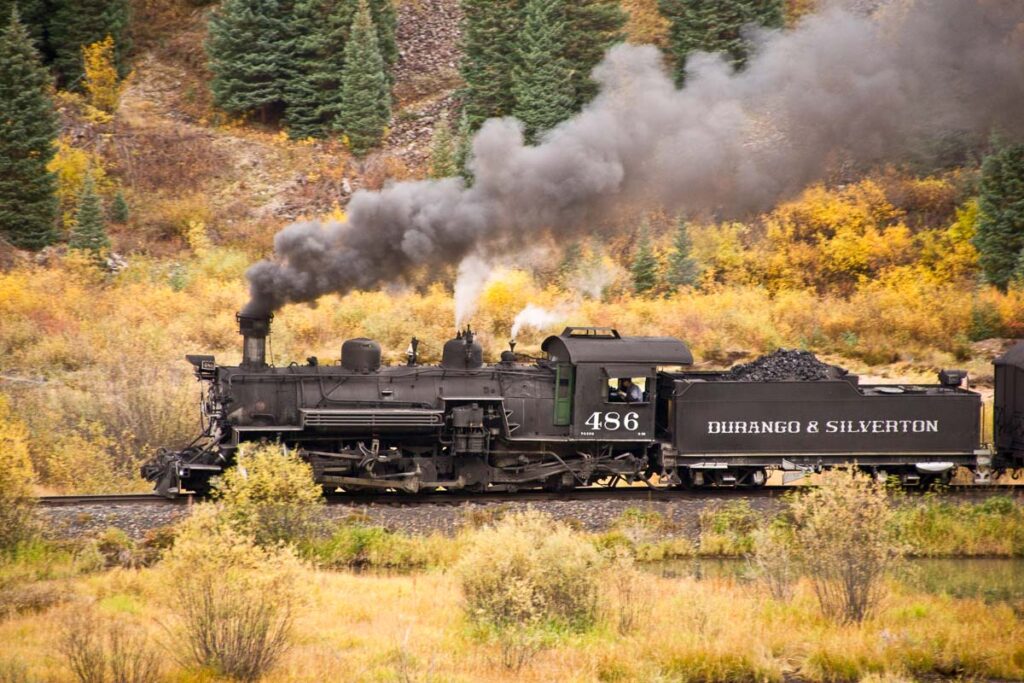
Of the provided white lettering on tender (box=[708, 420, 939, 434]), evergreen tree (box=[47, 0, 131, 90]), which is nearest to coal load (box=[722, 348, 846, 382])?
white lettering on tender (box=[708, 420, 939, 434])

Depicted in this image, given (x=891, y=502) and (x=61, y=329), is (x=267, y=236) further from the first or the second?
(x=891, y=502)

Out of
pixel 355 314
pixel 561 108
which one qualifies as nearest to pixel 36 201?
pixel 355 314

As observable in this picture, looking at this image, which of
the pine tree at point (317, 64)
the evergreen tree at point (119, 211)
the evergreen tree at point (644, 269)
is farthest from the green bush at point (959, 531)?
the pine tree at point (317, 64)

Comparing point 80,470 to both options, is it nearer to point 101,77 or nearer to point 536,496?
point 536,496

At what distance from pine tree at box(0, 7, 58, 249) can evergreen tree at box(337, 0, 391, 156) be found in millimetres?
12179

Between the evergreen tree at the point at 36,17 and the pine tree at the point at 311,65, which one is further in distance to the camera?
the evergreen tree at the point at 36,17

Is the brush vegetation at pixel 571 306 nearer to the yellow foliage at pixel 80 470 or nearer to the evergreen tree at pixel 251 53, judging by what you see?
the yellow foliage at pixel 80 470

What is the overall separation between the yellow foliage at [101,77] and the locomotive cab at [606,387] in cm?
3685

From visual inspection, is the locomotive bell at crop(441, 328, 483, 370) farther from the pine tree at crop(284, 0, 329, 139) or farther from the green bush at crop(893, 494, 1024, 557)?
the pine tree at crop(284, 0, 329, 139)

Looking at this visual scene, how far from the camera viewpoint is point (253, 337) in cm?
1989

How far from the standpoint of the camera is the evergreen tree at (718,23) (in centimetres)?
4200

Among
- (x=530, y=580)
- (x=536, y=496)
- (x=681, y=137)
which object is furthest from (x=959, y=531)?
(x=681, y=137)

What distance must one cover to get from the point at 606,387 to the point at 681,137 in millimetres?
6683

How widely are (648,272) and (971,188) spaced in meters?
14.4
